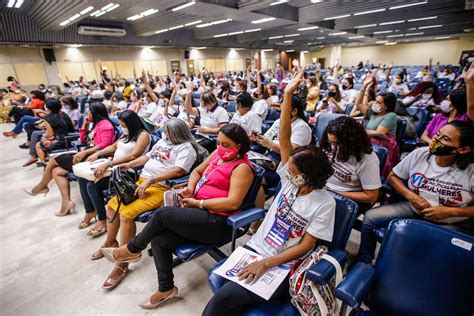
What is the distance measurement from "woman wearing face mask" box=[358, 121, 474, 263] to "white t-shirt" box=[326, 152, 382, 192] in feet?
0.73

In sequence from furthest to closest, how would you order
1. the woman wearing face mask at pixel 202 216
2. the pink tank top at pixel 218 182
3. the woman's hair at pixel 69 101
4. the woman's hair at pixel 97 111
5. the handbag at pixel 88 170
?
the woman's hair at pixel 69 101, the woman's hair at pixel 97 111, the handbag at pixel 88 170, the pink tank top at pixel 218 182, the woman wearing face mask at pixel 202 216

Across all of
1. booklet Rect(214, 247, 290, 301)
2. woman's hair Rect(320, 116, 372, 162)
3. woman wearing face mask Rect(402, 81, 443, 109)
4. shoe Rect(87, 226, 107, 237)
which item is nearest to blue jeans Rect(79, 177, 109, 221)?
shoe Rect(87, 226, 107, 237)

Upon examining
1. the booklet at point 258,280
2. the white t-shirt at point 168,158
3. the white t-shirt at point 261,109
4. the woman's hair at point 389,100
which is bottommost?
the booklet at point 258,280

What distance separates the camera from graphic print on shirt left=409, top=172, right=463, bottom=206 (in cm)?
155

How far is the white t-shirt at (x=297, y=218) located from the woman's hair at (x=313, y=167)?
66mm

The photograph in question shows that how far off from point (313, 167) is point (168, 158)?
152 cm

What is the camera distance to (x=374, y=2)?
30.4ft

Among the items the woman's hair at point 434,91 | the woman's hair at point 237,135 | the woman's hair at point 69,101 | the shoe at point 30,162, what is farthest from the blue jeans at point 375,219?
the shoe at point 30,162

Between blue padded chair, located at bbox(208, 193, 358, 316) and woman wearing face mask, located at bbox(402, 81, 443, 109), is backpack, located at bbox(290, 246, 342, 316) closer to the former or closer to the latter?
blue padded chair, located at bbox(208, 193, 358, 316)

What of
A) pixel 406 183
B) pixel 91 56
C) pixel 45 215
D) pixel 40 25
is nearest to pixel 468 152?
pixel 406 183

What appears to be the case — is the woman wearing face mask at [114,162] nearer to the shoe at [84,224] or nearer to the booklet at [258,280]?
the shoe at [84,224]

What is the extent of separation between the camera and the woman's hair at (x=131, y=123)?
264 centimetres

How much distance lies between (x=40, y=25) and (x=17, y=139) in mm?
7811

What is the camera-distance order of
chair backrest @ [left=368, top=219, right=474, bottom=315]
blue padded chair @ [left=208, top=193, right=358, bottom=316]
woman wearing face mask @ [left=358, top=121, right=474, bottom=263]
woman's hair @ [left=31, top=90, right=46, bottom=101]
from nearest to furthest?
chair backrest @ [left=368, top=219, right=474, bottom=315], blue padded chair @ [left=208, top=193, right=358, bottom=316], woman wearing face mask @ [left=358, top=121, right=474, bottom=263], woman's hair @ [left=31, top=90, right=46, bottom=101]
